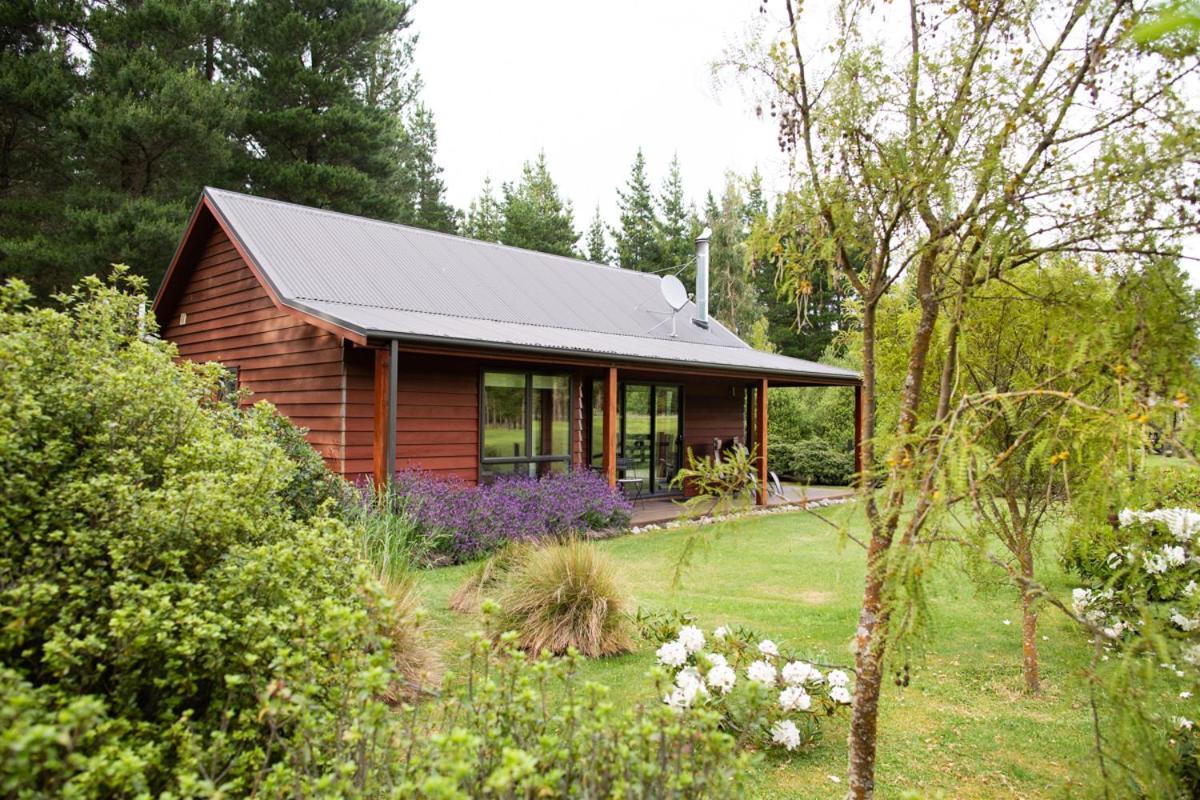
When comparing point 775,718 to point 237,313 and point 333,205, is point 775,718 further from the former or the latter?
point 333,205

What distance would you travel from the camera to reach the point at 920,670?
442 cm

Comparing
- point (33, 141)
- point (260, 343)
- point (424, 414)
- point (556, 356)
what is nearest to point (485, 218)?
point (33, 141)

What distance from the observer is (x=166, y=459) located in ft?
8.30

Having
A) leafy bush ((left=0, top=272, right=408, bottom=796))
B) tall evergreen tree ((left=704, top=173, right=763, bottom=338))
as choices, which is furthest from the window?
tall evergreen tree ((left=704, top=173, right=763, bottom=338))

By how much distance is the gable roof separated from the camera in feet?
31.1

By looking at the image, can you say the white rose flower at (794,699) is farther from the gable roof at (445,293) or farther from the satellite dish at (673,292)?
the satellite dish at (673,292)

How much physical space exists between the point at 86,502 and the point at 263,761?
3.40 feet

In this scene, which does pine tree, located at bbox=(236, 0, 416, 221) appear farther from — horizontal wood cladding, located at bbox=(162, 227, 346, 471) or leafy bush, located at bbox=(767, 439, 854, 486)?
leafy bush, located at bbox=(767, 439, 854, 486)

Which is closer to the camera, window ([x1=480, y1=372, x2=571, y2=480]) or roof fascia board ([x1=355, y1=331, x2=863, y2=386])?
roof fascia board ([x1=355, y1=331, x2=863, y2=386])

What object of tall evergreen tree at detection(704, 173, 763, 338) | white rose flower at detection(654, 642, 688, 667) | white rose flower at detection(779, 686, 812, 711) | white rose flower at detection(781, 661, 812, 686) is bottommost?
white rose flower at detection(779, 686, 812, 711)

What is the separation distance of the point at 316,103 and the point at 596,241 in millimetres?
20154

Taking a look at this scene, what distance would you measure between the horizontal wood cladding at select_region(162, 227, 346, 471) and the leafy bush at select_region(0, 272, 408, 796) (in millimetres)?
6058

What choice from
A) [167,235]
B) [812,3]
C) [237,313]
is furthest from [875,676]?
[167,235]

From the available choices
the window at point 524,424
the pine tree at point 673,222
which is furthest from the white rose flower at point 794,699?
the pine tree at point 673,222
